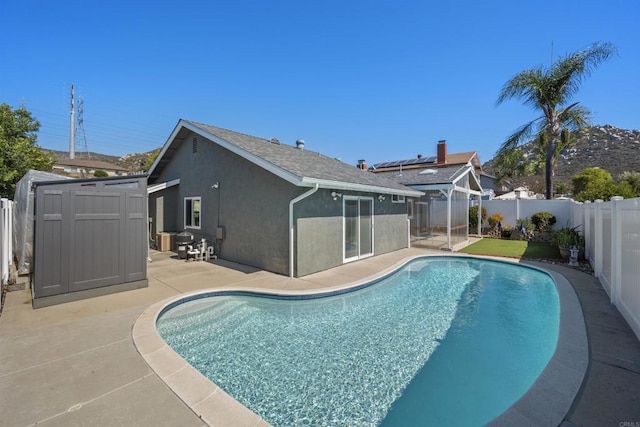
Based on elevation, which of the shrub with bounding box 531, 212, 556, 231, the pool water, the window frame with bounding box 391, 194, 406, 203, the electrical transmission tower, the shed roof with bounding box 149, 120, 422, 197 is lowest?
the pool water

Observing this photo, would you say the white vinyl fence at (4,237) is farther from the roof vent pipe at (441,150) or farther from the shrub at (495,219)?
the roof vent pipe at (441,150)

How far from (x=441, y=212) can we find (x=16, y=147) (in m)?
28.0

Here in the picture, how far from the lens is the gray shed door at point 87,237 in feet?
20.1

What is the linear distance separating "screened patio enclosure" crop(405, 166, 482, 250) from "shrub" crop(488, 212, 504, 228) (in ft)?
8.26

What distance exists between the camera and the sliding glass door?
11203 millimetres

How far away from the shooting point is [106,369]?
154 inches

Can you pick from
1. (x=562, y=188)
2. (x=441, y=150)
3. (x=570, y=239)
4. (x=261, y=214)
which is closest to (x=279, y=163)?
(x=261, y=214)

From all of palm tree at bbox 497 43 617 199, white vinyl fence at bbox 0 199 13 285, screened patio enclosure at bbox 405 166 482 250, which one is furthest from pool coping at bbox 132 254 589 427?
palm tree at bbox 497 43 617 199

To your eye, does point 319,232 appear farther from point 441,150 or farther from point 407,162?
point 407,162

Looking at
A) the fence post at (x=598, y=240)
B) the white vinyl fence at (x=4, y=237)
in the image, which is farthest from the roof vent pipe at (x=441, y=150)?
the white vinyl fence at (x=4, y=237)

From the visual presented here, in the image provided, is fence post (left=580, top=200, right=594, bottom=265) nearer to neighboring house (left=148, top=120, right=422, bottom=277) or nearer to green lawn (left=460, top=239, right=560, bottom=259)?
green lawn (left=460, top=239, right=560, bottom=259)

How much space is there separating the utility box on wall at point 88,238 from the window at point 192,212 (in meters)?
5.89

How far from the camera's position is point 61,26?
45.7 ft

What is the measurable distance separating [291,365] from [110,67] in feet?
80.6
